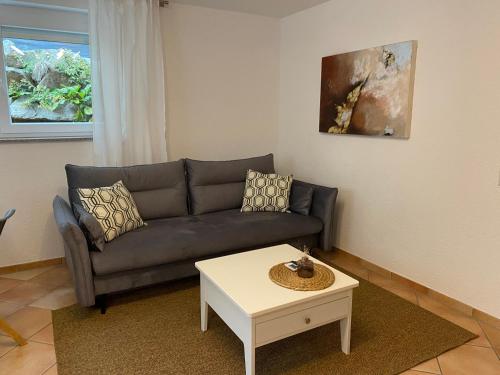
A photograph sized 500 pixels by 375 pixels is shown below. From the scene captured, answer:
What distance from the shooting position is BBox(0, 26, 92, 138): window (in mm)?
3062

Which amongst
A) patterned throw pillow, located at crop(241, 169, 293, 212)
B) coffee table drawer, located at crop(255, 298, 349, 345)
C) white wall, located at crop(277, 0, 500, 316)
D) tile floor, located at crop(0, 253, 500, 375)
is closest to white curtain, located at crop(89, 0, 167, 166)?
patterned throw pillow, located at crop(241, 169, 293, 212)

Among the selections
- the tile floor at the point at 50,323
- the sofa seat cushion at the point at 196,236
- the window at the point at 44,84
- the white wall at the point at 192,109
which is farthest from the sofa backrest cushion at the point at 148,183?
the tile floor at the point at 50,323

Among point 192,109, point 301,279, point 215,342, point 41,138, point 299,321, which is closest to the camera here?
point 299,321

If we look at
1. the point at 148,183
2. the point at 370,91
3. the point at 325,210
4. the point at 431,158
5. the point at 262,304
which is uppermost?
the point at 370,91

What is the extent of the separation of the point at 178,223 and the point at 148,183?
1.46ft

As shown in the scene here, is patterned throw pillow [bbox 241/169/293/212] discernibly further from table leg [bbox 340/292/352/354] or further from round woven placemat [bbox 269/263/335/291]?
table leg [bbox 340/292/352/354]

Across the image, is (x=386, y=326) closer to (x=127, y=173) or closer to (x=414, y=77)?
(x=414, y=77)

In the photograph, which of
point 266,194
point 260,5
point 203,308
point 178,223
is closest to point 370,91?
point 266,194

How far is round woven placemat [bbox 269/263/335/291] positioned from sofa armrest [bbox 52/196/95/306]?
1.14 m

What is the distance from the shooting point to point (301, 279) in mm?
2053

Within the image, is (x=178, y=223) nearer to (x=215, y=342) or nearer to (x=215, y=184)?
(x=215, y=184)

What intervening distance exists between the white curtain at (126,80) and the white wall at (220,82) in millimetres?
196

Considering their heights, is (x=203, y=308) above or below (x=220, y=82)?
below

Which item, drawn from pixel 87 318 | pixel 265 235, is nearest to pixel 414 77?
pixel 265 235
